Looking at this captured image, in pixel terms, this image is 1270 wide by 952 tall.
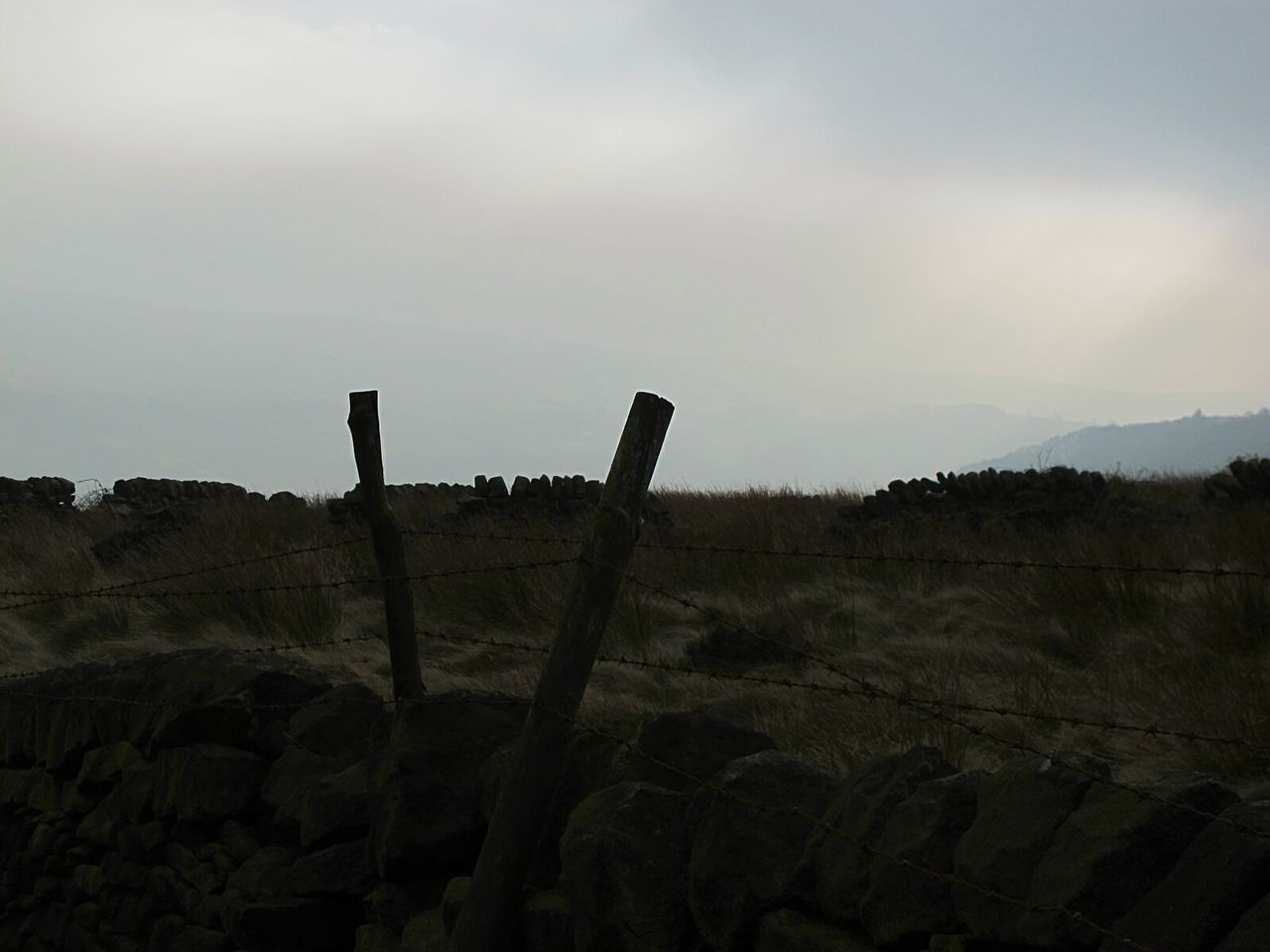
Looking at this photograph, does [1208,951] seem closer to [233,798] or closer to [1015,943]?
[1015,943]

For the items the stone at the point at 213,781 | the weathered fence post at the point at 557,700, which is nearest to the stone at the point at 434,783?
the weathered fence post at the point at 557,700

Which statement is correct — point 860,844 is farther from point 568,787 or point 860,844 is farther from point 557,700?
point 568,787

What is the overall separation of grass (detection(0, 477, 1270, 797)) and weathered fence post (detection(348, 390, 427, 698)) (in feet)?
2.35

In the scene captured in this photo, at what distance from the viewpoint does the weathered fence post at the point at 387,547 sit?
397 centimetres

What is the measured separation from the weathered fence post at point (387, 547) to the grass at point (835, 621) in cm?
72

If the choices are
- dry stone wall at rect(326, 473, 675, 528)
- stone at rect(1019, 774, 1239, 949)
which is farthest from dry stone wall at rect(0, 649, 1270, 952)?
dry stone wall at rect(326, 473, 675, 528)

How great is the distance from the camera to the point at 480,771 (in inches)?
145

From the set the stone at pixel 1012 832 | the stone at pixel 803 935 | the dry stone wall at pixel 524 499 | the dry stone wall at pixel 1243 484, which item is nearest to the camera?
the stone at pixel 1012 832

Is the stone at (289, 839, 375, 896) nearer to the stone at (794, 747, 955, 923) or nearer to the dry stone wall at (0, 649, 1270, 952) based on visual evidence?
the dry stone wall at (0, 649, 1270, 952)

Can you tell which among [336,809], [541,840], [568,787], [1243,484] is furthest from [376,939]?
[1243,484]

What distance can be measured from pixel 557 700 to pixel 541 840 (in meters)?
0.43

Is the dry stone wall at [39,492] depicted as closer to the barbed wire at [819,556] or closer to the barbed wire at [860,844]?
the barbed wire at [819,556]

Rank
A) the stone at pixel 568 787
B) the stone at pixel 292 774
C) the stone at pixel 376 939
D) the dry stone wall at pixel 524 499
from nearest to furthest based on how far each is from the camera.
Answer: the stone at pixel 568 787 → the stone at pixel 376 939 → the stone at pixel 292 774 → the dry stone wall at pixel 524 499

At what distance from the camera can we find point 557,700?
3.24 metres
